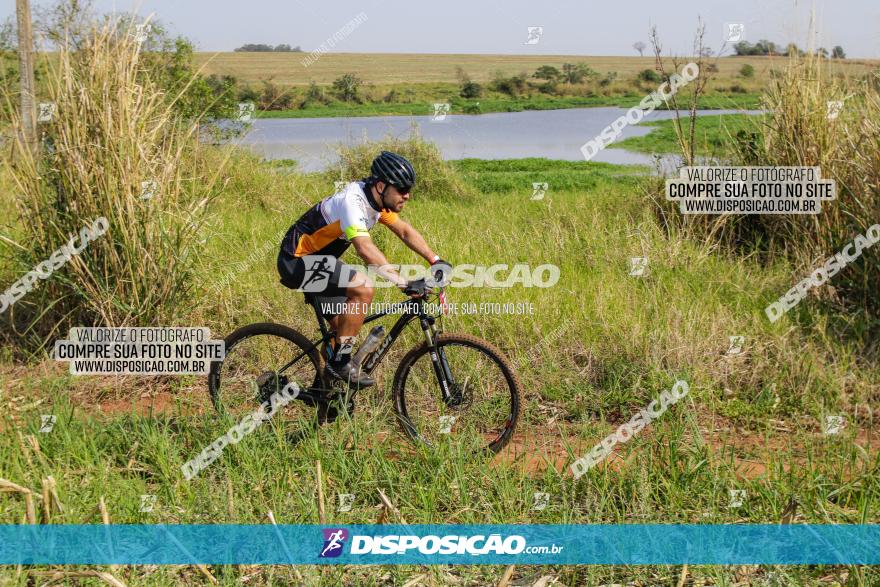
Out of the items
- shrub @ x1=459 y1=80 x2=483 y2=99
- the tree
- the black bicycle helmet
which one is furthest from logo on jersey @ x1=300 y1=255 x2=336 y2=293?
the tree

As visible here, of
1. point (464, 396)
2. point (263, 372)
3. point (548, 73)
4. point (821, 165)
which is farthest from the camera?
point (548, 73)

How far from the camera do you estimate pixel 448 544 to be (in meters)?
4.14

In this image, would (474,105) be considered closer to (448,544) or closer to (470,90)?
(470,90)

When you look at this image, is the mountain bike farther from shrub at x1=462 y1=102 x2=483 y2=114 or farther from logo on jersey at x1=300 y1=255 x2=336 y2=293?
shrub at x1=462 y1=102 x2=483 y2=114

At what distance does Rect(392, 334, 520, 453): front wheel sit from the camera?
5.25m

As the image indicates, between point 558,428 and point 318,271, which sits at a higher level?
point 318,271

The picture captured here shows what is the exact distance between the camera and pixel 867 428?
19.1 ft

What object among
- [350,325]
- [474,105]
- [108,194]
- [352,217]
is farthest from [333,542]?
[474,105]

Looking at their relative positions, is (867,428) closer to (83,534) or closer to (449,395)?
(449,395)

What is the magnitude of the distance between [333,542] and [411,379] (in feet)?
7.62

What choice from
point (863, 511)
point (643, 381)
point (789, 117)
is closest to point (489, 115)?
point (789, 117)

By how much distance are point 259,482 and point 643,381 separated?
310cm

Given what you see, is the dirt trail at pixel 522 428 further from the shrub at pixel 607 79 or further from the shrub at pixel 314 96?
the shrub at pixel 607 79

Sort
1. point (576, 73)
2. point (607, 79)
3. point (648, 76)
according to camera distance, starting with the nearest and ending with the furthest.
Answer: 1. point (648, 76)
2. point (607, 79)
3. point (576, 73)
